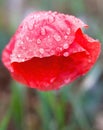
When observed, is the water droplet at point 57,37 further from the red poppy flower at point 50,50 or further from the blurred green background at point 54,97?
the blurred green background at point 54,97

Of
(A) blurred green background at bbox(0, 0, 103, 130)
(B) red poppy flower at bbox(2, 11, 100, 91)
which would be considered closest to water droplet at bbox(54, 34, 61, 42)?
(B) red poppy flower at bbox(2, 11, 100, 91)

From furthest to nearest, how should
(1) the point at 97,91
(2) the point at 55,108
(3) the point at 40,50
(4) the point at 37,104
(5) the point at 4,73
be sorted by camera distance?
(5) the point at 4,73, (4) the point at 37,104, (1) the point at 97,91, (2) the point at 55,108, (3) the point at 40,50

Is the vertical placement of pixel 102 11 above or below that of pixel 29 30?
below

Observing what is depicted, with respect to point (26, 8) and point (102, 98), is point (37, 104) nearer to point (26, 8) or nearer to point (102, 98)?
point (102, 98)

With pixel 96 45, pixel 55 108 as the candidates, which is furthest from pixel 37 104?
pixel 96 45

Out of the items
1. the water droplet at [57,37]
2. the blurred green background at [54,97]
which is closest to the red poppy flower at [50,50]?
the water droplet at [57,37]

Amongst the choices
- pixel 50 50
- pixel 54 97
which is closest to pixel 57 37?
pixel 50 50

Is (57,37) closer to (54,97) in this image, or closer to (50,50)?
(50,50)

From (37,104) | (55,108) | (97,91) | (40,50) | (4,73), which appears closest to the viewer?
(40,50)

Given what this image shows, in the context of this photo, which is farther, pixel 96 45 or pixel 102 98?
pixel 102 98
